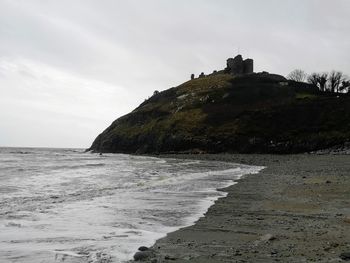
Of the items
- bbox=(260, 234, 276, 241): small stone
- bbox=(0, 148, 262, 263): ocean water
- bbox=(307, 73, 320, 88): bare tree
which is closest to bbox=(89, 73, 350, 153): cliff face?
bbox=(307, 73, 320, 88): bare tree

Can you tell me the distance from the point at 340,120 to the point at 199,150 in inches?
871

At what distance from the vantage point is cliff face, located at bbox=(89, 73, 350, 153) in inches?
2783

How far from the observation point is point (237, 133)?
249 ft

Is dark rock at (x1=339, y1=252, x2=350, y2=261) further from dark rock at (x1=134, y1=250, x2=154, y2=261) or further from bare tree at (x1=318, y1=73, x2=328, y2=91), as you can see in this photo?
bare tree at (x1=318, y1=73, x2=328, y2=91)

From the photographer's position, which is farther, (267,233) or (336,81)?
(336,81)

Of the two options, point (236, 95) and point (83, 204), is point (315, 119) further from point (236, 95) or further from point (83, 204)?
point (83, 204)

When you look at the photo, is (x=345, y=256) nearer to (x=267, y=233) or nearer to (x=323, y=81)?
(x=267, y=233)

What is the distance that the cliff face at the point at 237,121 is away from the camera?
70688mm

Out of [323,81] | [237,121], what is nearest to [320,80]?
[323,81]

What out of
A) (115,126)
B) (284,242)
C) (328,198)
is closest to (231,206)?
(328,198)

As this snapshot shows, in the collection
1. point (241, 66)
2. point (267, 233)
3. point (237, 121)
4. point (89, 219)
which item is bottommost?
point (89, 219)

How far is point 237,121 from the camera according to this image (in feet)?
269

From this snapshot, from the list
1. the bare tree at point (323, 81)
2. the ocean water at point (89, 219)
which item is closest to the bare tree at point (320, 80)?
the bare tree at point (323, 81)

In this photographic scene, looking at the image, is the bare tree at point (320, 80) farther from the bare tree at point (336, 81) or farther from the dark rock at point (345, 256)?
the dark rock at point (345, 256)
